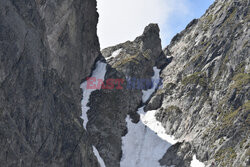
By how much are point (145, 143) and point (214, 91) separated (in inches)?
734

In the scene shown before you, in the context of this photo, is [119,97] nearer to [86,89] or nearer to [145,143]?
[86,89]

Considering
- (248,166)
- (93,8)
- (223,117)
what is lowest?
(248,166)

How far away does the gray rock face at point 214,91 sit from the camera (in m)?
75.9

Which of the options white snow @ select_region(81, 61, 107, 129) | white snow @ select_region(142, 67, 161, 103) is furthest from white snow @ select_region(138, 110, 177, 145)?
white snow @ select_region(81, 61, 107, 129)

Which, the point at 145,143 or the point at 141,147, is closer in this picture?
the point at 141,147

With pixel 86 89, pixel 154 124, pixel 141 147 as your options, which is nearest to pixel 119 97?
pixel 86 89

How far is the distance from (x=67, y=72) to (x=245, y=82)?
118 feet

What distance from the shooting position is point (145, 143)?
289 ft

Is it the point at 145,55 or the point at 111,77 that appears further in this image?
the point at 145,55

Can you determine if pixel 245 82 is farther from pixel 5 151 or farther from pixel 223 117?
pixel 5 151

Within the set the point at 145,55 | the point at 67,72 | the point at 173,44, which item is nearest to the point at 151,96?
the point at 145,55

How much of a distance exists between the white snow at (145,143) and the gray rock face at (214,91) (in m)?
1.96

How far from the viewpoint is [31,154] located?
159 ft

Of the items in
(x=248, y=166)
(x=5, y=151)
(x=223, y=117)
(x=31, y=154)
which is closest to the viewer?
(x=5, y=151)
